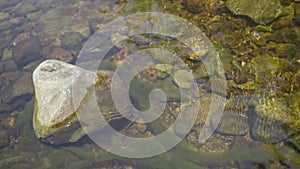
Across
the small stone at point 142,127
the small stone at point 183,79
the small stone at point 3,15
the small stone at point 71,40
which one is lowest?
the small stone at point 3,15

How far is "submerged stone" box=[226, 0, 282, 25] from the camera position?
16.6ft

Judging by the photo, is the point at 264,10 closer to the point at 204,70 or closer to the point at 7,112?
the point at 204,70

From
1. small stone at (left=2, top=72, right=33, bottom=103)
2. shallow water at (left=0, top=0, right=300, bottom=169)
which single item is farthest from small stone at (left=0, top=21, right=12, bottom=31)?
small stone at (left=2, top=72, right=33, bottom=103)

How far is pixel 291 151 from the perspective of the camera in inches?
141

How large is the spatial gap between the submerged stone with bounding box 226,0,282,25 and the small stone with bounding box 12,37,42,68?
3.60 metres

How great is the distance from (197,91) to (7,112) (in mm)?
2876

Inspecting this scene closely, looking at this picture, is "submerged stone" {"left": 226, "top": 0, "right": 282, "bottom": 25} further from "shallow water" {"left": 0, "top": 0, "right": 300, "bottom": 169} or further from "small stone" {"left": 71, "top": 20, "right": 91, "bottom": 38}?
"small stone" {"left": 71, "top": 20, "right": 91, "bottom": 38}

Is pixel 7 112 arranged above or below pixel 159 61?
below

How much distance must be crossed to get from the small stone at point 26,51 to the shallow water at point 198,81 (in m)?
0.02

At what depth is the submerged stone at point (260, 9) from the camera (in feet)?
16.6

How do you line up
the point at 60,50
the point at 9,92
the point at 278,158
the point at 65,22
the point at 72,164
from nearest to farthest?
the point at 278,158 < the point at 72,164 < the point at 9,92 < the point at 60,50 < the point at 65,22

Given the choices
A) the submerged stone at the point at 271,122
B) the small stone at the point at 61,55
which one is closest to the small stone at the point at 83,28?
the small stone at the point at 61,55

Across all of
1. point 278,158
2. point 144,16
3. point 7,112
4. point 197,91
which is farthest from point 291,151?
point 7,112

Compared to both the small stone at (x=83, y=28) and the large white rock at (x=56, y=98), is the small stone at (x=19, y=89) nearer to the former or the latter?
the large white rock at (x=56, y=98)
